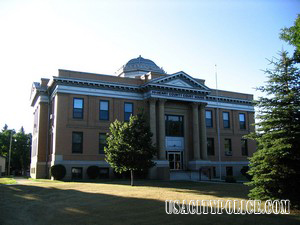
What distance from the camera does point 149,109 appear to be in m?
37.5

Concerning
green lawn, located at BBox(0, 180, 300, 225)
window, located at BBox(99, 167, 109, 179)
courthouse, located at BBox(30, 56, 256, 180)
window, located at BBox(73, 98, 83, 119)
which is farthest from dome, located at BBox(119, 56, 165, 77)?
green lawn, located at BBox(0, 180, 300, 225)

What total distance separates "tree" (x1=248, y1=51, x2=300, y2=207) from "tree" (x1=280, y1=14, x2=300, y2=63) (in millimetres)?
609

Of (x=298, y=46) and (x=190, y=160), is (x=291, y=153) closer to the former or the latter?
(x=298, y=46)

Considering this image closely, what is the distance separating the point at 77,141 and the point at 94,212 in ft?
71.0

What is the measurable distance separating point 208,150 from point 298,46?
2942cm

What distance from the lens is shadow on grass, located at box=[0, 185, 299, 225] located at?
1192 centimetres

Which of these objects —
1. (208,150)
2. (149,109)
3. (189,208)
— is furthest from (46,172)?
(189,208)

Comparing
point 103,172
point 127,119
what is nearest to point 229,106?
point 127,119

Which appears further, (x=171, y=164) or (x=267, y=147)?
(x=171, y=164)

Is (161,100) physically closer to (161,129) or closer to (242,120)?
(161,129)

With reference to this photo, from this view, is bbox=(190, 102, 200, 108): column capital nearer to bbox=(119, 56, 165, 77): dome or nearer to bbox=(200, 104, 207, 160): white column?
bbox=(200, 104, 207, 160): white column

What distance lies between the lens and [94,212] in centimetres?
1370

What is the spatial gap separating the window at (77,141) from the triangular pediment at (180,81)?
10.2m

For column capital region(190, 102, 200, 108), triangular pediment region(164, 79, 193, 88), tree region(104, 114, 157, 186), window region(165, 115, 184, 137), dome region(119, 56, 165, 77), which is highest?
dome region(119, 56, 165, 77)
